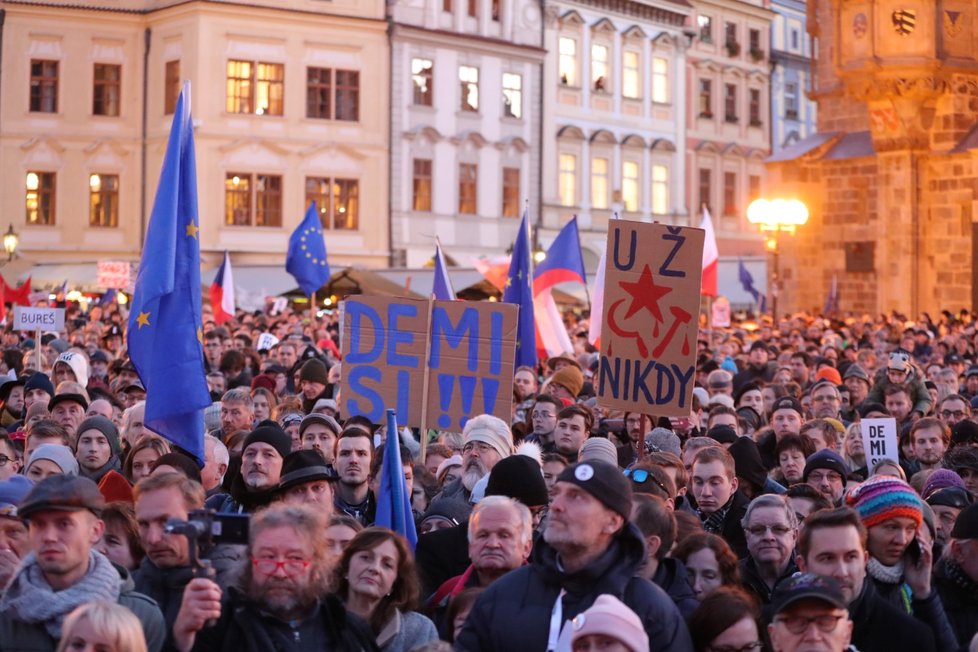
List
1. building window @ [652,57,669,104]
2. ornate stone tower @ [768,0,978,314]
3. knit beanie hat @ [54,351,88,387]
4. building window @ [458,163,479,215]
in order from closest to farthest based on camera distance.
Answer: knit beanie hat @ [54,351,88,387]
ornate stone tower @ [768,0,978,314]
building window @ [458,163,479,215]
building window @ [652,57,669,104]

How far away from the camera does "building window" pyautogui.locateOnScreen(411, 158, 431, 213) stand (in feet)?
169

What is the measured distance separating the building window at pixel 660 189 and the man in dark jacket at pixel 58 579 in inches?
2132

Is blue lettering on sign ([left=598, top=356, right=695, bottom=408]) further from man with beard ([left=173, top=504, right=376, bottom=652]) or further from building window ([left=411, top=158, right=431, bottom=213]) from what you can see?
building window ([left=411, top=158, right=431, bottom=213])

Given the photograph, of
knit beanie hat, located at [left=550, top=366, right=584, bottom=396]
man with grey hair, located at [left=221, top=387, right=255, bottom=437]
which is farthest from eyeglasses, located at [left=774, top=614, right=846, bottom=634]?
knit beanie hat, located at [left=550, top=366, right=584, bottom=396]

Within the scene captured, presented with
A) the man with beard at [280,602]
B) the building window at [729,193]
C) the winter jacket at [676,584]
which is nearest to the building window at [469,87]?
the building window at [729,193]

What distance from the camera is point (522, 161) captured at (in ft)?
177

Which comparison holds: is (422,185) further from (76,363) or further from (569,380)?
(569,380)

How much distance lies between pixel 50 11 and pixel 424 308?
40688mm

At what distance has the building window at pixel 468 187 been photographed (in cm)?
5266

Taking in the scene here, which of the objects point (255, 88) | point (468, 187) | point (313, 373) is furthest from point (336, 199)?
Result: point (313, 373)

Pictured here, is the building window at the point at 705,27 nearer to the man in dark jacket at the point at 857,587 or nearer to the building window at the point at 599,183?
the building window at the point at 599,183

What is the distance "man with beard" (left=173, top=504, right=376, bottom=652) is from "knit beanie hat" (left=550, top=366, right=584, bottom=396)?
8841mm

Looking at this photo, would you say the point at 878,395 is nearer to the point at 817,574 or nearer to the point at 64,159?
the point at 817,574

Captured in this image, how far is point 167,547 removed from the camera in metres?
6.36
